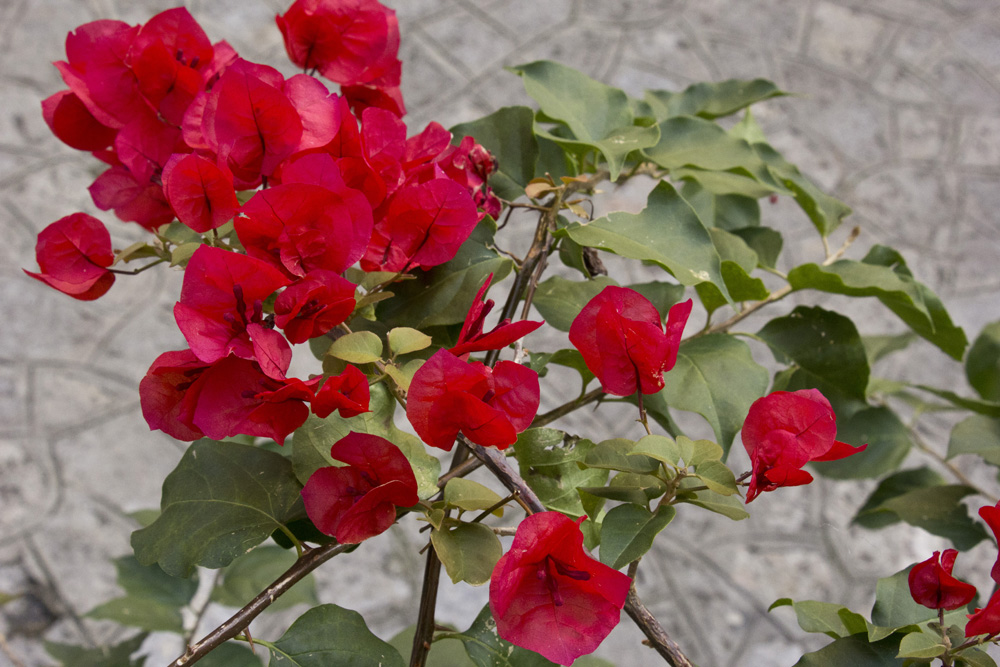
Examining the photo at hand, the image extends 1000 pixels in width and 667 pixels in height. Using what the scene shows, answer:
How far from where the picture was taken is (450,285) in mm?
349

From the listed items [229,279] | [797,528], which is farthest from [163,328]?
[229,279]

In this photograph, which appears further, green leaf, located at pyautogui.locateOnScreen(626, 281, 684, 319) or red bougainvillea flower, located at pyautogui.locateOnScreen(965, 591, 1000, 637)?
green leaf, located at pyautogui.locateOnScreen(626, 281, 684, 319)

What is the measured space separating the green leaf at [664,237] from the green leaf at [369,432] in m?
0.11

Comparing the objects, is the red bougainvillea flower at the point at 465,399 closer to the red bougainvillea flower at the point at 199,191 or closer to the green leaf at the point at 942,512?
the red bougainvillea flower at the point at 199,191

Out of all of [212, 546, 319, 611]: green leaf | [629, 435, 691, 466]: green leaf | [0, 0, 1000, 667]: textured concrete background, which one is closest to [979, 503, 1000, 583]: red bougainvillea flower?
[629, 435, 691, 466]: green leaf

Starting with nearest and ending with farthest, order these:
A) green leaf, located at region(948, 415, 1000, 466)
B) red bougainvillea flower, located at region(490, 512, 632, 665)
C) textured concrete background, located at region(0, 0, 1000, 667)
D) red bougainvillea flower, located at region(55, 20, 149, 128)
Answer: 1. red bougainvillea flower, located at region(490, 512, 632, 665)
2. red bougainvillea flower, located at region(55, 20, 149, 128)
3. green leaf, located at region(948, 415, 1000, 466)
4. textured concrete background, located at region(0, 0, 1000, 667)

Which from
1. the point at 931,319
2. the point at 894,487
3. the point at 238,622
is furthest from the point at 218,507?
the point at 894,487

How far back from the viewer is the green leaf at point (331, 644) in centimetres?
32

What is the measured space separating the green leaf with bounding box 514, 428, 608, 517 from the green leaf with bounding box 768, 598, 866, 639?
0.34 ft

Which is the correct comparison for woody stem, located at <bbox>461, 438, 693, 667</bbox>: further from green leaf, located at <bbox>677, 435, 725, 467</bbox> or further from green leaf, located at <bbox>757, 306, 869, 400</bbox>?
green leaf, located at <bbox>757, 306, 869, 400</bbox>

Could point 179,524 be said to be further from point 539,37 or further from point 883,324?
point 539,37

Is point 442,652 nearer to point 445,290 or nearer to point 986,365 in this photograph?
point 445,290

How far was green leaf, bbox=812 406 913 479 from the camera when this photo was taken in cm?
58

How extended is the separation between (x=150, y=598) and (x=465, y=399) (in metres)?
0.49
